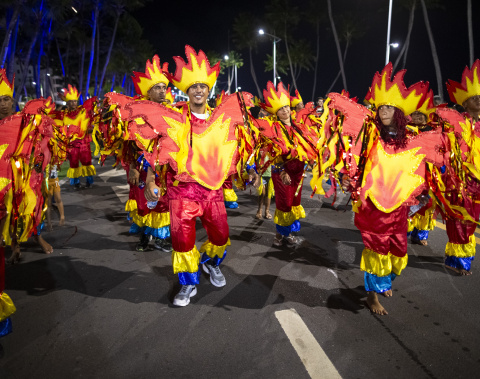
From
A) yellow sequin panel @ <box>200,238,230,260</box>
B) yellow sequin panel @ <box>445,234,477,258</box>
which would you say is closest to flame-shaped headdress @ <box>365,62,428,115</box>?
yellow sequin panel @ <box>445,234,477,258</box>

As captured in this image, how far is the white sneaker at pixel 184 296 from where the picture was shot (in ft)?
10.6

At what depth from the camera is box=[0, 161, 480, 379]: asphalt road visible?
95.0 inches

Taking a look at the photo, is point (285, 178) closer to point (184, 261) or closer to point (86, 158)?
point (184, 261)

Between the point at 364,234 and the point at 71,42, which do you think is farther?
the point at 71,42

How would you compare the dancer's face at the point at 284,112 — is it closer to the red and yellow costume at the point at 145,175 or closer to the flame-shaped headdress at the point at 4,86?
the red and yellow costume at the point at 145,175

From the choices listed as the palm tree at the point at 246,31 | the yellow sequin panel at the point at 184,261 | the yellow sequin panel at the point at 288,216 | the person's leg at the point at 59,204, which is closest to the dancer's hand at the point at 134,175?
the yellow sequin panel at the point at 184,261

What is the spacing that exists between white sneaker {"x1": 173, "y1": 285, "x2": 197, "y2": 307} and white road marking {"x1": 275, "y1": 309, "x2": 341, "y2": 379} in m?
0.87

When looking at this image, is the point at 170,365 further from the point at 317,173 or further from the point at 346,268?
the point at 346,268

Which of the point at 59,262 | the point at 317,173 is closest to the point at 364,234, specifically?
the point at 317,173

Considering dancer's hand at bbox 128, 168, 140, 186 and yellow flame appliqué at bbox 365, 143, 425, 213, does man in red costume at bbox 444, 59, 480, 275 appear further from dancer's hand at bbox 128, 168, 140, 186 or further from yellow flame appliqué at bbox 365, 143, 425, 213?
dancer's hand at bbox 128, 168, 140, 186

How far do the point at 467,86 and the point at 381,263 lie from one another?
7.87 feet

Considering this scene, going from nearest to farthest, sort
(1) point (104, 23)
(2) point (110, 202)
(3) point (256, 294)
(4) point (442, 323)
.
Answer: (4) point (442, 323), (3) point (256, 294), (2) point (110, 202), (1) point (104, 23)

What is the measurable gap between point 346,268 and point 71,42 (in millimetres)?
37132

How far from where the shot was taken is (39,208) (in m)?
3.21
